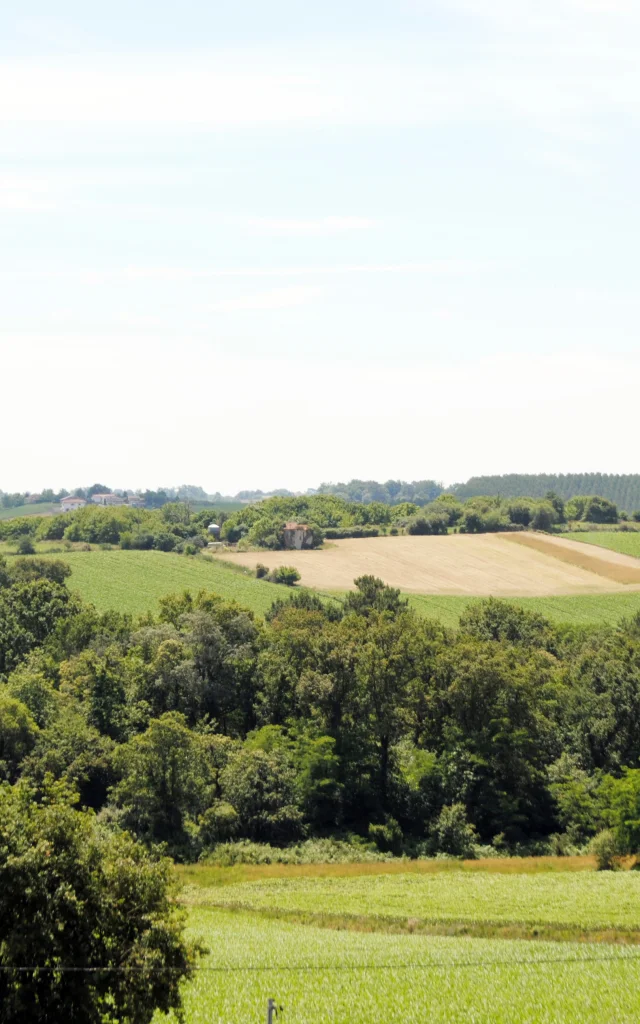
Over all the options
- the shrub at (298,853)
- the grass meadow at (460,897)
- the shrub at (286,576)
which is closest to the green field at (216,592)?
the shrub at (286,576)

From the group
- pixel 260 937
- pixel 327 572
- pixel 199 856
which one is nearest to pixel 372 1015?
pixel 260 937

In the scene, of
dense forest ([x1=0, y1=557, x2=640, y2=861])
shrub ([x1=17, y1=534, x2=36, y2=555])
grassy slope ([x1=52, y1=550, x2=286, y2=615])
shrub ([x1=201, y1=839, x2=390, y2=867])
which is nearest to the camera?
shrub ([x1=201, y1=839, x2=390, y2=867])

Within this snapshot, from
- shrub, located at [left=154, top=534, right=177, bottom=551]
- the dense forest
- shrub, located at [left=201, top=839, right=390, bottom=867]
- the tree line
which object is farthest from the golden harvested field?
shrub, located at [left=201, top=839, right=390, bottom=867]

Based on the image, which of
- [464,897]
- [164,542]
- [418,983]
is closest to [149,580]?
[164,542]

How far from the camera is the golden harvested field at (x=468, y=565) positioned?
449 ft

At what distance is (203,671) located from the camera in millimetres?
83062

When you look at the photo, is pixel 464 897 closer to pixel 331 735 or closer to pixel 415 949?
pixel 415 949

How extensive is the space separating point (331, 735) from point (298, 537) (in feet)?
307

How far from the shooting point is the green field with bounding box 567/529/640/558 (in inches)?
6572

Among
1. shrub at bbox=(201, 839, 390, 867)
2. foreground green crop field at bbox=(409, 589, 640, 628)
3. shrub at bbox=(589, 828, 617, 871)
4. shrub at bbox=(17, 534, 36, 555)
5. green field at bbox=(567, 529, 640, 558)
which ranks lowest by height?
shrub at bbox=(201, 839, 390, 867)

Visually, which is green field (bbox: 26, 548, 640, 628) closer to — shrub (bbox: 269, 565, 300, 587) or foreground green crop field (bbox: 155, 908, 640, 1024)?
shrub (bbox: 269, 565, 300, 587)

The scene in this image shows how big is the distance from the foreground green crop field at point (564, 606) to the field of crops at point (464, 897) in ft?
211

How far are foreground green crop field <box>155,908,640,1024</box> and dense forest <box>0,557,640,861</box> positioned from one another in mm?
27888

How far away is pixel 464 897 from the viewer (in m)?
48.2
